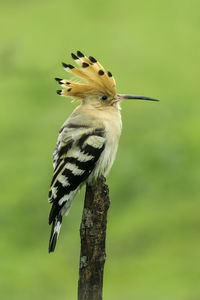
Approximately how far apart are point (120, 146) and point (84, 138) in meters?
5.62

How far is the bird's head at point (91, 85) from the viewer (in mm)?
4293

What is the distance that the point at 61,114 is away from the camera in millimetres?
10641

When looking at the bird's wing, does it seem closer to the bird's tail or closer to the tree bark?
the bird's tail

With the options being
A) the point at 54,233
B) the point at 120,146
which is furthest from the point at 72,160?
the point at 120,146

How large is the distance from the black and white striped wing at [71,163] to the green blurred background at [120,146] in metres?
2.57

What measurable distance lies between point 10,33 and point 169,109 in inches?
104

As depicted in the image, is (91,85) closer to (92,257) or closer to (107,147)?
(107,147)

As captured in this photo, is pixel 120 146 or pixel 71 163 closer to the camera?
pixel 71 163

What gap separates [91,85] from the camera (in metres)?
4.36

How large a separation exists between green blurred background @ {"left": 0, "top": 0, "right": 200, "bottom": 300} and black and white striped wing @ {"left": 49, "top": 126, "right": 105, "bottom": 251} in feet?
8.43

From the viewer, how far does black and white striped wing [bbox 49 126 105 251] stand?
4.07 meters

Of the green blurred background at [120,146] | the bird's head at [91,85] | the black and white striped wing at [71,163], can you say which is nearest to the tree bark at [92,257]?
the black and white striped wing at [71,163]

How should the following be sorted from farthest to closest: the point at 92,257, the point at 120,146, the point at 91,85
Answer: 1. the point at 120,146
2. the point at 91,85
3. the point at 92,257

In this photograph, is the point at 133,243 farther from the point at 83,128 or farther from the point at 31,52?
the point at 31,52
